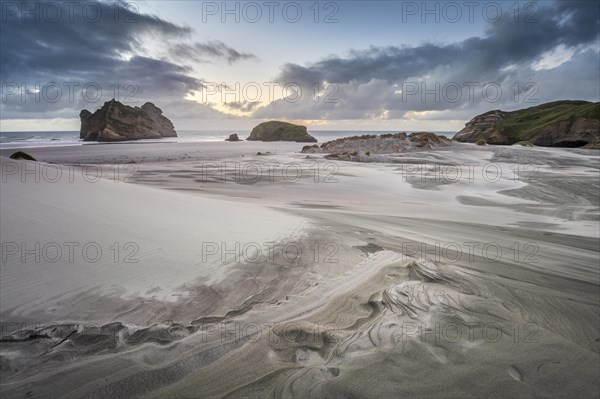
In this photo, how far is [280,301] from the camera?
2990mm

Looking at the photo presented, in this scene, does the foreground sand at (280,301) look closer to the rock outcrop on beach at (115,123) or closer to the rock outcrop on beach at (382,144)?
the rock outcrop on beach at (382,144)

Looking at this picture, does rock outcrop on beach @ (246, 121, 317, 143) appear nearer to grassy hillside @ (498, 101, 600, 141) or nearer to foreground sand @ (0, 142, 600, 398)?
grassy hillside @ (498, 101, 600, 141)

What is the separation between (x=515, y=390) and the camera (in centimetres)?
192

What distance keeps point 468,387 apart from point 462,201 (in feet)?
24.2

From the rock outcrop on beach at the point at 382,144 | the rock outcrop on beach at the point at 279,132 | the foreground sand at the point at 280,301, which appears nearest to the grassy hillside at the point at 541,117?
the rock outcrop on beach at the point at 382,144

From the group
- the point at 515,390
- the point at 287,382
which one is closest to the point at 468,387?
the point at 515,390

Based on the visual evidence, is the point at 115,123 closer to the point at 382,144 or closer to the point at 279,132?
the point at 279,132

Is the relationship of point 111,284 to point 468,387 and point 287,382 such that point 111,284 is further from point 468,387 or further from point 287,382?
point 468,387

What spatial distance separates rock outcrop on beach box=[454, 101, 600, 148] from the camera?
29.2 m

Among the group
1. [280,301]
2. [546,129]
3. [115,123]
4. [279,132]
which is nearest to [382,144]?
[280,301]

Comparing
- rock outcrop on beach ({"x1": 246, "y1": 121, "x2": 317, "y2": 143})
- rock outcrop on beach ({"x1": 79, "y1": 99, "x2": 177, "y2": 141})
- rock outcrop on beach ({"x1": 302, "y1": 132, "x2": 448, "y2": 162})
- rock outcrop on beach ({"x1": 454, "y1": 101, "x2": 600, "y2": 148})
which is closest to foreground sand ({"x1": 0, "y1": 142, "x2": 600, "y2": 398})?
rock outcrop on beach ({"x1": 302, "y1": 132, "x2": 448, "y2": 162})

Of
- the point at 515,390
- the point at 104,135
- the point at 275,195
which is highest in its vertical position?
the point at 104,135

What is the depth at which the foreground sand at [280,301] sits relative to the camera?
78.6 inches

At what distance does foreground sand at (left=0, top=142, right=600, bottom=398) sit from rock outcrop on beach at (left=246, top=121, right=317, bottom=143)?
5408cm
